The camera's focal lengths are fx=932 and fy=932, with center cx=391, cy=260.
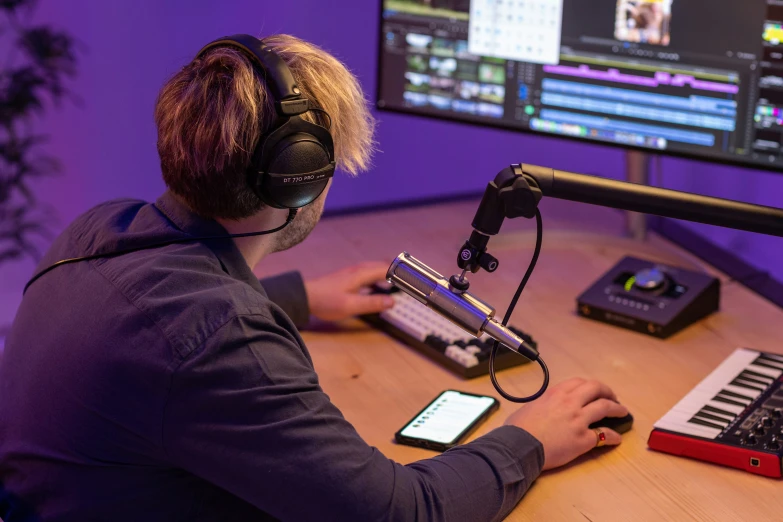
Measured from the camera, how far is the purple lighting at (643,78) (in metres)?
1.51

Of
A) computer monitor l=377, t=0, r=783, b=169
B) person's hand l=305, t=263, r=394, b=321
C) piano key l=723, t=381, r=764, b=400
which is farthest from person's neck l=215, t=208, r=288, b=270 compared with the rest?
computer monitor l=377, t=0, r=783, b=169

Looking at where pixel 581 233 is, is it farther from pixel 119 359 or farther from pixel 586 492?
pixel 119 359

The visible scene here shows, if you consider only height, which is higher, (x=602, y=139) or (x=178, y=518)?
(x=602, y=139)

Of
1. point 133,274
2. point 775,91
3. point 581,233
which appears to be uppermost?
point 775,91

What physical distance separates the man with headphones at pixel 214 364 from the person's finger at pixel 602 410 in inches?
0.7

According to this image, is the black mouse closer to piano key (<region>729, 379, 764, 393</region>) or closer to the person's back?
piano key (<region>729, 379, 764, 393</region>)

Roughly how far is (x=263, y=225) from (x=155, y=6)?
63.5 inches

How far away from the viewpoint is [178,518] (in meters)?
0.96

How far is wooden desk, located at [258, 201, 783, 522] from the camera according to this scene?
106 centimetres

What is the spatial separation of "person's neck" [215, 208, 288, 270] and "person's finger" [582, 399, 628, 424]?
44 cm

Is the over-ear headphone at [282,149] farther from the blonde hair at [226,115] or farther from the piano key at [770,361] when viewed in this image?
the piano key at [770,361]

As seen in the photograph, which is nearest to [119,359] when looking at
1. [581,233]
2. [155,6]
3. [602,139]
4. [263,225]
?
[263,225]

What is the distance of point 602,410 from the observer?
1158mm

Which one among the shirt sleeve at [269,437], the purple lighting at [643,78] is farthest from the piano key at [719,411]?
the purple lighting at [643,78]
